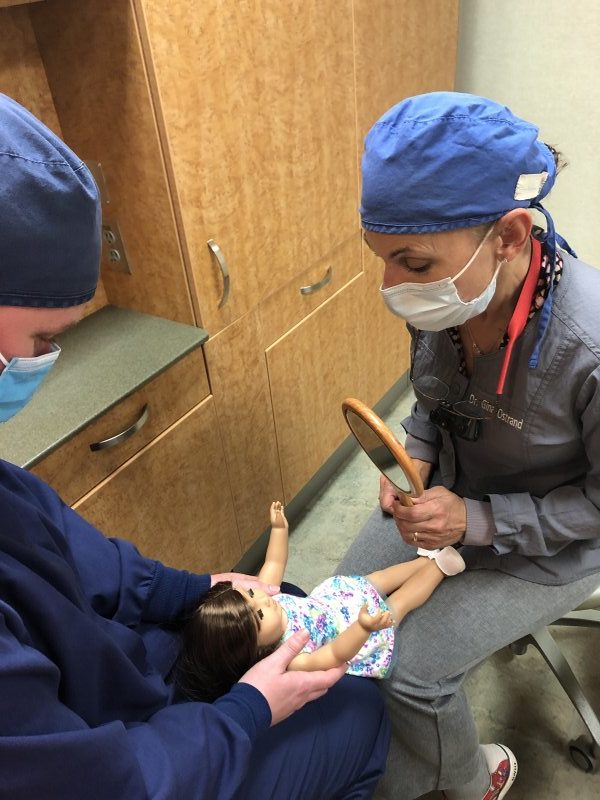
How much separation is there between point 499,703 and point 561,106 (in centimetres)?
214

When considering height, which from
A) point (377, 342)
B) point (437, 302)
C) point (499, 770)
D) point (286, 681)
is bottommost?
point (499, 770)

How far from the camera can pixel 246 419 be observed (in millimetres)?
1793

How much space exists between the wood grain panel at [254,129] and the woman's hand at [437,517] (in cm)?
70

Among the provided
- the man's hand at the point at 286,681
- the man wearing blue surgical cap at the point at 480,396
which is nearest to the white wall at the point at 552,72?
the man wearing blue surgical cap at the point at 480,396

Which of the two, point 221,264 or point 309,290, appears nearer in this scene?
point 221,264

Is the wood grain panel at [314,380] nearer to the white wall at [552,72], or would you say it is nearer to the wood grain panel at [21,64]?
the wood grain panel at [21,64]

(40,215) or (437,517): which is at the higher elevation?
(40,215)

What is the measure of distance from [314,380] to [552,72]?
1.52 metres

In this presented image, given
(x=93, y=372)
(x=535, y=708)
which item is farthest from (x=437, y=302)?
(x=535, y=708)

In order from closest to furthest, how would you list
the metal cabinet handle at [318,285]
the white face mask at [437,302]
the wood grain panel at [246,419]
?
the white face mask at [437,302], the wood grain panel at [246,419], the metal cabinet handle at [318,285]

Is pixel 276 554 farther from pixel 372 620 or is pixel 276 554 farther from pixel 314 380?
pixel 314 380

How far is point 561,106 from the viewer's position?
237 cm

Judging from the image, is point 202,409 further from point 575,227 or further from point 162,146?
point 575,227

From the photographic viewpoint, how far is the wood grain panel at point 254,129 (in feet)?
4.25
